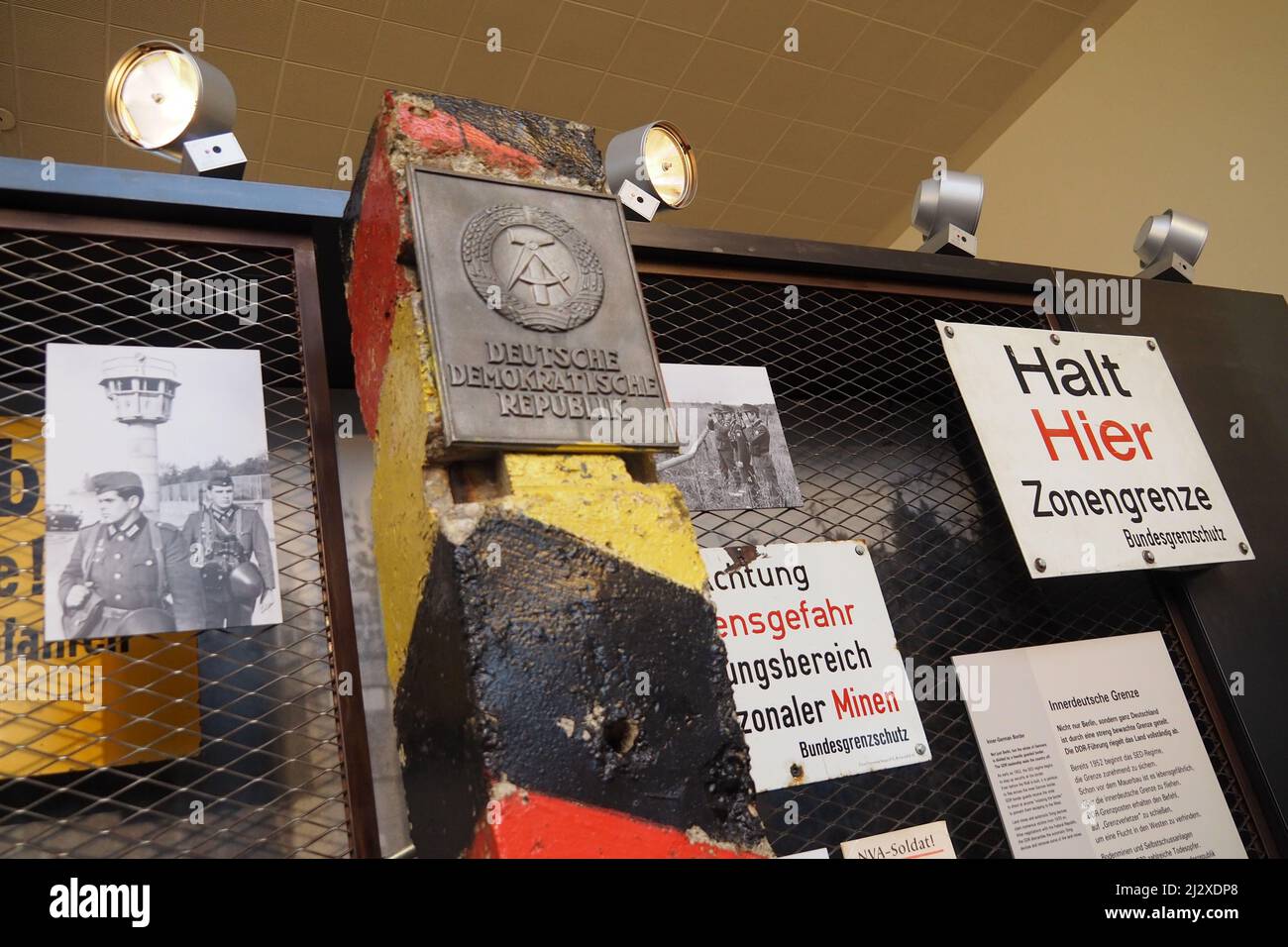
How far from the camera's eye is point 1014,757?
184 cm

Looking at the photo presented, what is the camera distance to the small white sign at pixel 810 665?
5.38 feet

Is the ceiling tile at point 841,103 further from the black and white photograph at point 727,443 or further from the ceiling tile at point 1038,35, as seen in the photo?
the black and white photograph at point 727,443

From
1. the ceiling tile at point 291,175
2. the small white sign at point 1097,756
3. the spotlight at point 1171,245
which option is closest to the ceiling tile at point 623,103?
the ceiling tile at point 291,175

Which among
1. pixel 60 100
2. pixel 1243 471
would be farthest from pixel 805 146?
pixel 60 100

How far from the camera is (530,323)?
1178 mm

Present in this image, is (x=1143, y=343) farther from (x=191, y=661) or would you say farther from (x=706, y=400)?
(x=191, y=661)

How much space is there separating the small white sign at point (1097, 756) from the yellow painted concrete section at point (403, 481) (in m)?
1.18

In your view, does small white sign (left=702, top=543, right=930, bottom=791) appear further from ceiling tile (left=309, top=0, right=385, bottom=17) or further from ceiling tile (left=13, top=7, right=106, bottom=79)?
ceiling tile (left=13, top=7, right=106, bottom=79)

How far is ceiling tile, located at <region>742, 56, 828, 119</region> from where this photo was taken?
384 cm

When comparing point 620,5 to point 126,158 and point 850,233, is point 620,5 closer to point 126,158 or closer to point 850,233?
point 850,233

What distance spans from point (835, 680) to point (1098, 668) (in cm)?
63

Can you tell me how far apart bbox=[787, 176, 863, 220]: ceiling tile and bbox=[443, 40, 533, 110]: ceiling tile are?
4.77 feet

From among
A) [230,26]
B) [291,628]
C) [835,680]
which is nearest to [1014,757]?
[835,680]

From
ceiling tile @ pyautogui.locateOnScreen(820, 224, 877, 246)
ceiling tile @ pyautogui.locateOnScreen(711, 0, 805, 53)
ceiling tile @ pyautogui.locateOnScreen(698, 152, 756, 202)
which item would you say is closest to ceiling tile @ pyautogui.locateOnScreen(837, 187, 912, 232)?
ceiling tile @ pyautogui.locateOnScreen(820, 224, 877, 246)
